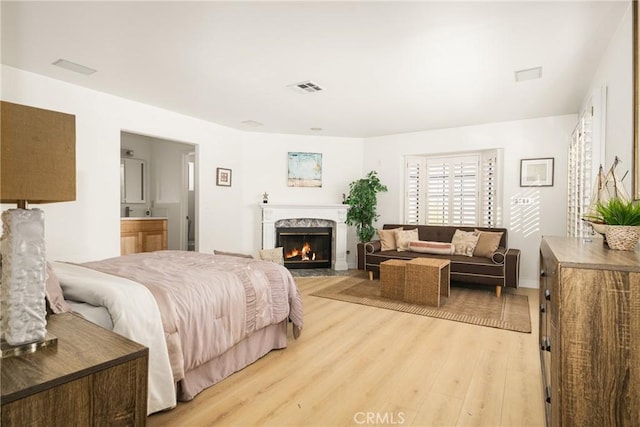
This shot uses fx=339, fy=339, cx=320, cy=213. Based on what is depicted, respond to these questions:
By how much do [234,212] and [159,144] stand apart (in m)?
2.36

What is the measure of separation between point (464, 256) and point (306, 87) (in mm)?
3151

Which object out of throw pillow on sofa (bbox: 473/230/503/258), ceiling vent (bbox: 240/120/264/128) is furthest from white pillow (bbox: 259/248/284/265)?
throw pillow on sofa (bbox: 473/230/503/258)

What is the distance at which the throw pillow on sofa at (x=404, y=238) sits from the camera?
5355 mm

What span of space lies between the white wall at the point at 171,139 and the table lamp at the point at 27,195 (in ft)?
9.99

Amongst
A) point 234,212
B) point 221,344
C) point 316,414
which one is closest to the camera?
point 316,414

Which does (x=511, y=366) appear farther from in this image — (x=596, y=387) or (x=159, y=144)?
(x=159, y=144)

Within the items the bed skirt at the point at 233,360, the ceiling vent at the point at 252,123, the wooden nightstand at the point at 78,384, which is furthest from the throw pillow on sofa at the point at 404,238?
the wooden nightstand at the point at 78,384

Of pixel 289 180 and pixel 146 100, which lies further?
pixel 289 180

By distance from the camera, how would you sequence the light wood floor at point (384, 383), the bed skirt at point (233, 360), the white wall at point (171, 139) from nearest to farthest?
1. the light wood floor at point (384, 383)
2. the bed skirt at point (233, 360)
3. the white wall at point (171, 139)

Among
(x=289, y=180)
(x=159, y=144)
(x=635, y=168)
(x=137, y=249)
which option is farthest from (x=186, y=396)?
(x=159, y=144)

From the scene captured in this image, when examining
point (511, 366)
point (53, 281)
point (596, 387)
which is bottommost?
point (511, 366)

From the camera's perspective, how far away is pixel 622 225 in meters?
1.51

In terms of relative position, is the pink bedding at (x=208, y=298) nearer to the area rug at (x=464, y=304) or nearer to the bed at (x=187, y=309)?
Answer: the bed at (x=187, y=309)

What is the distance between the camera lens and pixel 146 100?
4.21 m
